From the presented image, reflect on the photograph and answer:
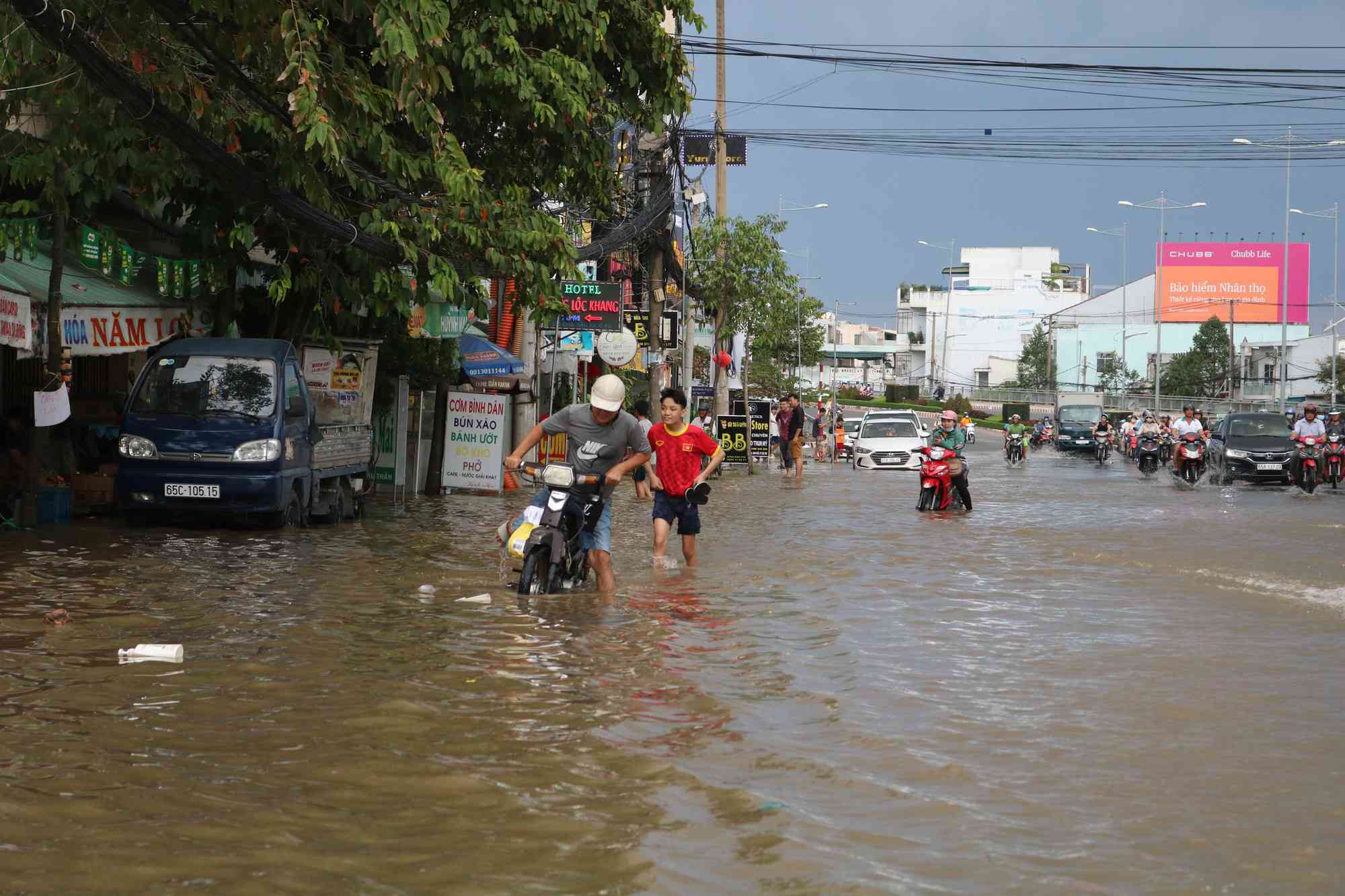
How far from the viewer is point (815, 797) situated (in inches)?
211

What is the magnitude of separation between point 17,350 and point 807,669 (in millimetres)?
9363

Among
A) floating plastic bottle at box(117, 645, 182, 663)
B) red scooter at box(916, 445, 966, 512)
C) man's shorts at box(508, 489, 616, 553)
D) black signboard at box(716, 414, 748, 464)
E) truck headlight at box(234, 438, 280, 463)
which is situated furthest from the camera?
black signboard at box(716, 414, 748, 464)

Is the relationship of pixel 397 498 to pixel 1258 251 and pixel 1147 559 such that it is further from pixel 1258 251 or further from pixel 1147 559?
pixel 1258 251

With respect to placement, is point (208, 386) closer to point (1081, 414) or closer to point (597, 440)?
point (597, 440)

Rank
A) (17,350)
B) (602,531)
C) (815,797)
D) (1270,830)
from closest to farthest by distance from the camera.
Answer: (1270,830)
(815,797)
(602,531)
(17,350)

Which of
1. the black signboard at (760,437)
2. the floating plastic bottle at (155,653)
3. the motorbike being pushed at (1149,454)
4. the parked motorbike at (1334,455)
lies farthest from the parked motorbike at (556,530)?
the motorbike being pushed at (1149,454)

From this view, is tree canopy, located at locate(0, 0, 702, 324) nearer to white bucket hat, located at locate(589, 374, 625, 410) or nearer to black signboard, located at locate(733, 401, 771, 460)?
white bucket hat, located at locate(589, 374, 625, 410)

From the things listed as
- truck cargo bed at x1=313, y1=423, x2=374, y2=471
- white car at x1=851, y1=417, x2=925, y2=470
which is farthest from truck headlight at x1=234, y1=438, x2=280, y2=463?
white car at x1=851, y1=417, x2=925, y2=470

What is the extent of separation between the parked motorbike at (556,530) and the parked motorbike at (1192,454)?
23.1m

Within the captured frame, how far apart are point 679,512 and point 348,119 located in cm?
417

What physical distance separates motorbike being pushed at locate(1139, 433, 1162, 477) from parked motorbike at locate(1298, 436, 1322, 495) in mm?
8611

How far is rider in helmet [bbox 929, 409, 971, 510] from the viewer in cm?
2147

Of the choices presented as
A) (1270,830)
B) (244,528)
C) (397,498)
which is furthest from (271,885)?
(397,498)

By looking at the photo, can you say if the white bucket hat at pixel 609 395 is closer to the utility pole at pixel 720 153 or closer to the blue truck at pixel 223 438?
the blue truck at pixel 223 438
